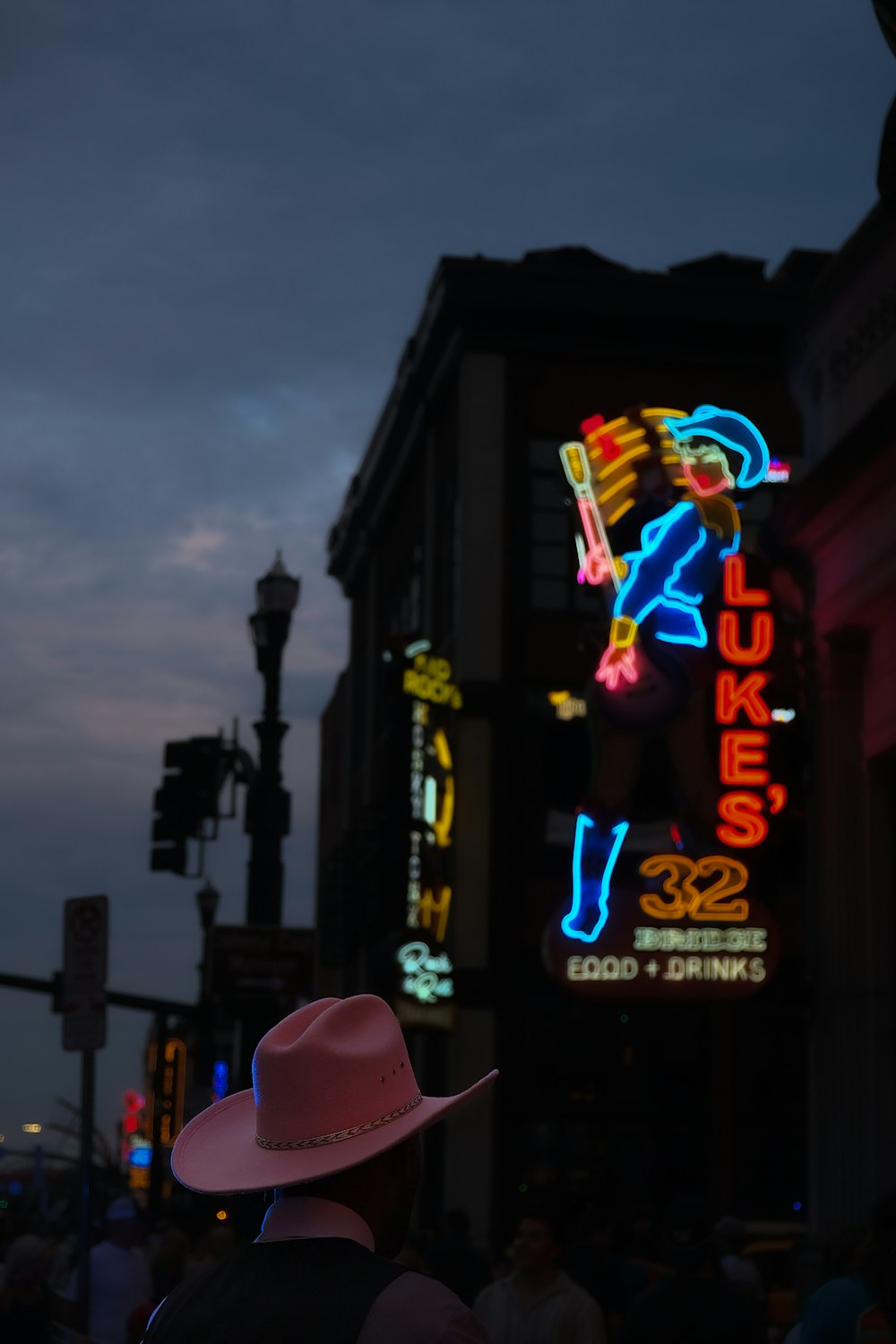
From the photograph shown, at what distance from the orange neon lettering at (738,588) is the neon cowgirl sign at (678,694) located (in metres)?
0.02

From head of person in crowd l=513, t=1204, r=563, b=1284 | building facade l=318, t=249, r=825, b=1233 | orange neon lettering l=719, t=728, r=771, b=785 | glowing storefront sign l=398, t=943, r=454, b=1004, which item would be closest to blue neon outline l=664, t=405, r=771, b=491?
building facade l=318, t=249, r=825, b=1233

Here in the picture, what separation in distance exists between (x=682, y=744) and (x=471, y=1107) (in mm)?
8376

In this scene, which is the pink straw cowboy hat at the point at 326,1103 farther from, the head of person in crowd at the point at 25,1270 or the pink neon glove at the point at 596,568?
the pink neon glove at the point at 596,568

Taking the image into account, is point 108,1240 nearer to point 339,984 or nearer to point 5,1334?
point 5,1334

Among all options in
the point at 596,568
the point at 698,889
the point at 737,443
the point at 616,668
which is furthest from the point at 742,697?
the point at 737,443

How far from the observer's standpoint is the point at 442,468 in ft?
107

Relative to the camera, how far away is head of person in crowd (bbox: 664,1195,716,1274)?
26.7 feet

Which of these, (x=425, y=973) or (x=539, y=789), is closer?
Answer: (x=425, y=973)

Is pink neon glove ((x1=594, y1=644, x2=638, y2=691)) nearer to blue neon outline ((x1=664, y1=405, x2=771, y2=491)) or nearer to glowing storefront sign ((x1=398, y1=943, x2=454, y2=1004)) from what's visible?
blue neon outline ((x1=664, y1=405, x2=771, y2=491))

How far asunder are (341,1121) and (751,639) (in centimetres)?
1955

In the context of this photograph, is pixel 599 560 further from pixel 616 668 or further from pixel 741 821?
pixel 741 821

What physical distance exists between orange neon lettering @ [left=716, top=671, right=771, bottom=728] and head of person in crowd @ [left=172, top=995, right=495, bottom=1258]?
751 inches

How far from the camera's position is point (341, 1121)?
10.8 ft

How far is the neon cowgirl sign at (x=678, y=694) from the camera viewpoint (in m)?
21.7
